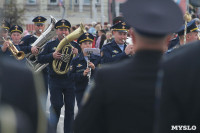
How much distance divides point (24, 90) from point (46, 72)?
26.7 ft

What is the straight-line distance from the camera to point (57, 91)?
31.2 ft

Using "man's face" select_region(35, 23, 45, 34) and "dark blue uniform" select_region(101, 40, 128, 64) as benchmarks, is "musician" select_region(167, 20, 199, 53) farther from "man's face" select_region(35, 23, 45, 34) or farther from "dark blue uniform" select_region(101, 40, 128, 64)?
"man's face" select_region(35, 23, 45, 34)

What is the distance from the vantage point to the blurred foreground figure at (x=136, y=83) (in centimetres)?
304

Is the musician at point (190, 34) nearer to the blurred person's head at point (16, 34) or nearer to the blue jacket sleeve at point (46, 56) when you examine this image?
the blue jacket sleeve at point (46, 56)

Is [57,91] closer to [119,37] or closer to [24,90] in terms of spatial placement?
[119,37]

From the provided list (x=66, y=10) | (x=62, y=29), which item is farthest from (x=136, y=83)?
(x=66, y=10)

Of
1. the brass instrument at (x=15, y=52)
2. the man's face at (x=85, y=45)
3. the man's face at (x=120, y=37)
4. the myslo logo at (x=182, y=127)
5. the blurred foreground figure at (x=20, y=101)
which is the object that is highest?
the blurred foreground figure at (x=20, y=101)

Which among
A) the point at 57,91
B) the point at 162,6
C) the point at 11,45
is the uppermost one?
the point at 162,6

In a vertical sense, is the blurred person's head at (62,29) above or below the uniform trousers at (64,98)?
above

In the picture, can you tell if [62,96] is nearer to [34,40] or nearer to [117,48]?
[117,48]

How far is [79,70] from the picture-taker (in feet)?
29.5

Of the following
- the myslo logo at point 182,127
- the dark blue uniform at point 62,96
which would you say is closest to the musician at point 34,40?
the dark blue uniform at point 62,96

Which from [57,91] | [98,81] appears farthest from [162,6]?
[57,91]

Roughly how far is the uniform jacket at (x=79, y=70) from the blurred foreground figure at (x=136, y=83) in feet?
18.9
